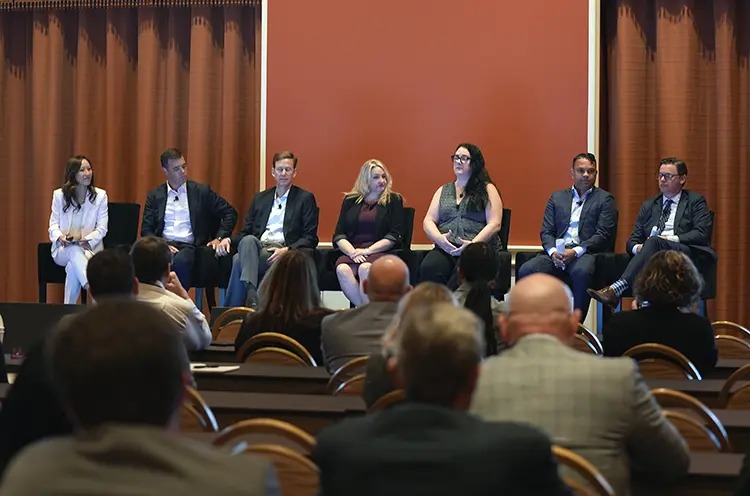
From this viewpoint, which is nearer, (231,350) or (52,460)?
(52,460)

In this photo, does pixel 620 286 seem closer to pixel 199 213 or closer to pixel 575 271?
pixel 575 271

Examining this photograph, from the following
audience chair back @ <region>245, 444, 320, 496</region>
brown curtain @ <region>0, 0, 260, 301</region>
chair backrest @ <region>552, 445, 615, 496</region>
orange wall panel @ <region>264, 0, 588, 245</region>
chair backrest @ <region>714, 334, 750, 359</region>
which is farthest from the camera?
brown curtain @ <region>0, 0, 260, 301</region>

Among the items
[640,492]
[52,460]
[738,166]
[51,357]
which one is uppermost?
[738,166]

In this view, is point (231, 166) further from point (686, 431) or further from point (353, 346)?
point (686, 431)

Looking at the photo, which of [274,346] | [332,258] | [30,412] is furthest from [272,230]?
[30,412]

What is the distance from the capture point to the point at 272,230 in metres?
7.56

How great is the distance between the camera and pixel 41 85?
896 centimetres

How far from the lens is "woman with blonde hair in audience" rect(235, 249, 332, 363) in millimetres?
4480

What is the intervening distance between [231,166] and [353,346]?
493cm

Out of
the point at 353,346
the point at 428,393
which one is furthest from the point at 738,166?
the point at 428,393

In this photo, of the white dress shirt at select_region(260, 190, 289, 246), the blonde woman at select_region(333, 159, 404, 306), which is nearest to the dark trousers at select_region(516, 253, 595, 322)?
the blonde woman at select_region(333, 159, 404, 306)

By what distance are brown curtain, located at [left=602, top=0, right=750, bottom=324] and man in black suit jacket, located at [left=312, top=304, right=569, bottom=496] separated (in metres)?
6.61

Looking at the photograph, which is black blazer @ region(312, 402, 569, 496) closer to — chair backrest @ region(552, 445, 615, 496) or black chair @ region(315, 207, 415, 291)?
chair backrest @ region(552, 445, 615, 496)

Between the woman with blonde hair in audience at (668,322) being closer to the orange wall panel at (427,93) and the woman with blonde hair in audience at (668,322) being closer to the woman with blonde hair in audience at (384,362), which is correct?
the woman with blonde hair in audience at (384,362)
